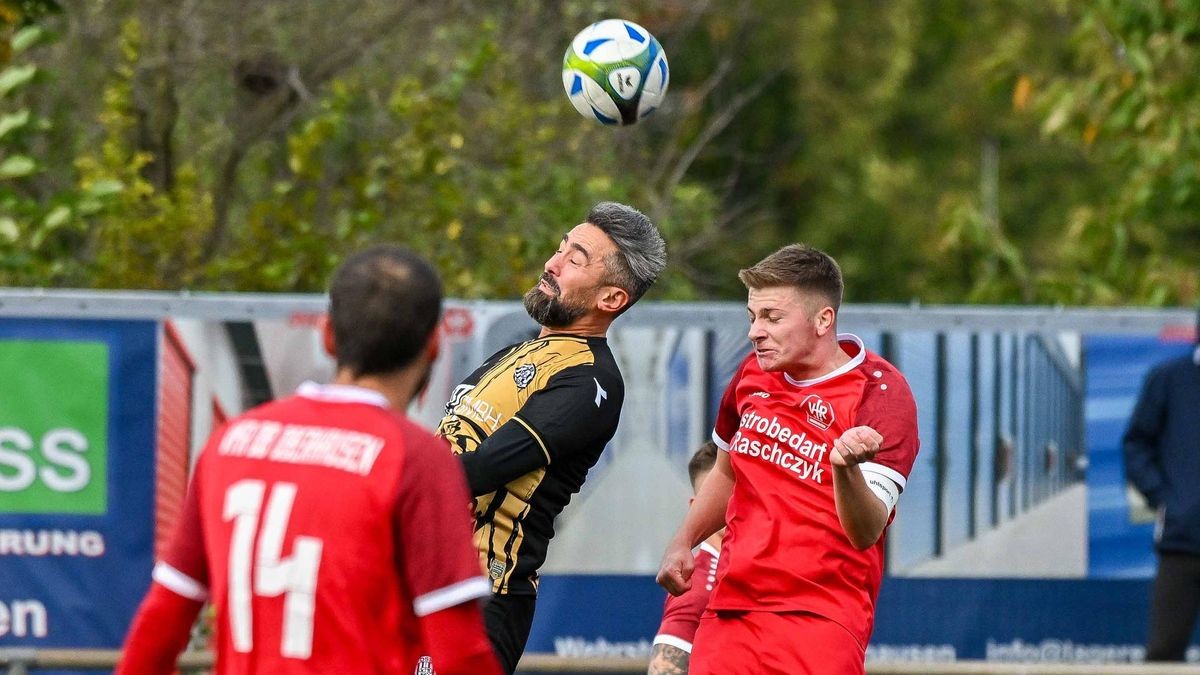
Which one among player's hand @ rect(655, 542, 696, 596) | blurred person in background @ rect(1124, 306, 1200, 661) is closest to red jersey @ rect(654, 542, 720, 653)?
player's hand @ rect(655, 542, 696, 596)

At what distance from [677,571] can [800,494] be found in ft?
1.46

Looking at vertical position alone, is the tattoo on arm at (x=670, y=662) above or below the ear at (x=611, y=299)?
below

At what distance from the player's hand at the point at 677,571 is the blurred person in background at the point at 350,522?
1.62 meters

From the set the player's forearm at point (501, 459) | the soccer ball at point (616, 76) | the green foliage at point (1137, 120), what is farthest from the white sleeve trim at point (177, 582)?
the green foliage at point (1137, 120)

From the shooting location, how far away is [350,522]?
291cm

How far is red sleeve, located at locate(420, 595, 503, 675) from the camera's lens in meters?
2.93

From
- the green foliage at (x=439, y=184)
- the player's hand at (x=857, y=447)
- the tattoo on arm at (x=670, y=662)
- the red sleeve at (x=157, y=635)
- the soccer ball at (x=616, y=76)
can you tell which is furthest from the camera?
the green foliage at (x=439, y=184)

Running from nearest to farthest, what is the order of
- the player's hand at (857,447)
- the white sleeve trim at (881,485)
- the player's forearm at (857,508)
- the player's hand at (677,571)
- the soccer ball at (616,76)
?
the player's hand at (857,447), the player's forearm at (857,508), the white sleeve trim at (881,485), the player's hand at (677,571), the soccer ball at (616,76)

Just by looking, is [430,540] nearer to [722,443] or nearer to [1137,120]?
[722,443]

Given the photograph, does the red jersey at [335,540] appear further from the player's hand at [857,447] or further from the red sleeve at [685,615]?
the red sleeve at [685,615]

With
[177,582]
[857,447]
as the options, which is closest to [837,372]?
[857,447]

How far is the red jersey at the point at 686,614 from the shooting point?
5.01m

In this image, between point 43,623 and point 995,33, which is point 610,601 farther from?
point 995,33

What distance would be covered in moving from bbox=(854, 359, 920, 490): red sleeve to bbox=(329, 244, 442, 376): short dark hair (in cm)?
165
